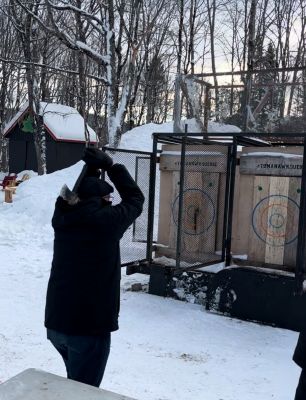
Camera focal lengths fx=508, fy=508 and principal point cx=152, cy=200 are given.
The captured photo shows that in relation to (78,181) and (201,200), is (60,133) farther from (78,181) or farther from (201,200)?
(78,181)

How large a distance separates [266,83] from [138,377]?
4818mm

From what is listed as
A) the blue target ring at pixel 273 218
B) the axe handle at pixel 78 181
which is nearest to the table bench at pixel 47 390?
the axe handle at pixel 78 181

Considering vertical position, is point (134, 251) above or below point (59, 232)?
below

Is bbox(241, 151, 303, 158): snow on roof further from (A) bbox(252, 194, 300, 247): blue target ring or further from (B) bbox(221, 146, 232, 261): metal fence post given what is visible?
(A) bbox(252, 194, 300, 247): blue target ring

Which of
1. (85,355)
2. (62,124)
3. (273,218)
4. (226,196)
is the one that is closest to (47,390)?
(85,355)

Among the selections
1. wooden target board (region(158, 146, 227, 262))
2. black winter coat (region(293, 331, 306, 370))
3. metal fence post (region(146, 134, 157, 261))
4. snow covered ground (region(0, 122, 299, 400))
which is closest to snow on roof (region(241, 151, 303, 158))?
wooden target board (region(158, 146, 227, 262))

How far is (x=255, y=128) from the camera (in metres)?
7.34

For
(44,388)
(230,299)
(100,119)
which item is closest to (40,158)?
(100,119)

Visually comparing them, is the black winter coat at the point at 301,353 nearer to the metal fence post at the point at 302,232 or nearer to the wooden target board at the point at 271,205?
the metal fence post at the point at 302,232

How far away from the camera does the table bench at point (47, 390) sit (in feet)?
6.89

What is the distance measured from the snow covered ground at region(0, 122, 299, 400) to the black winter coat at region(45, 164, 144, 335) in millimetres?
1280

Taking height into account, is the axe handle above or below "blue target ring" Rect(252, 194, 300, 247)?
above

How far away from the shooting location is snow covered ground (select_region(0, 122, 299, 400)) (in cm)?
402

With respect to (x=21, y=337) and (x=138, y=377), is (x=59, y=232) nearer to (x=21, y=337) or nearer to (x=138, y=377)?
(x=138, y=377)
